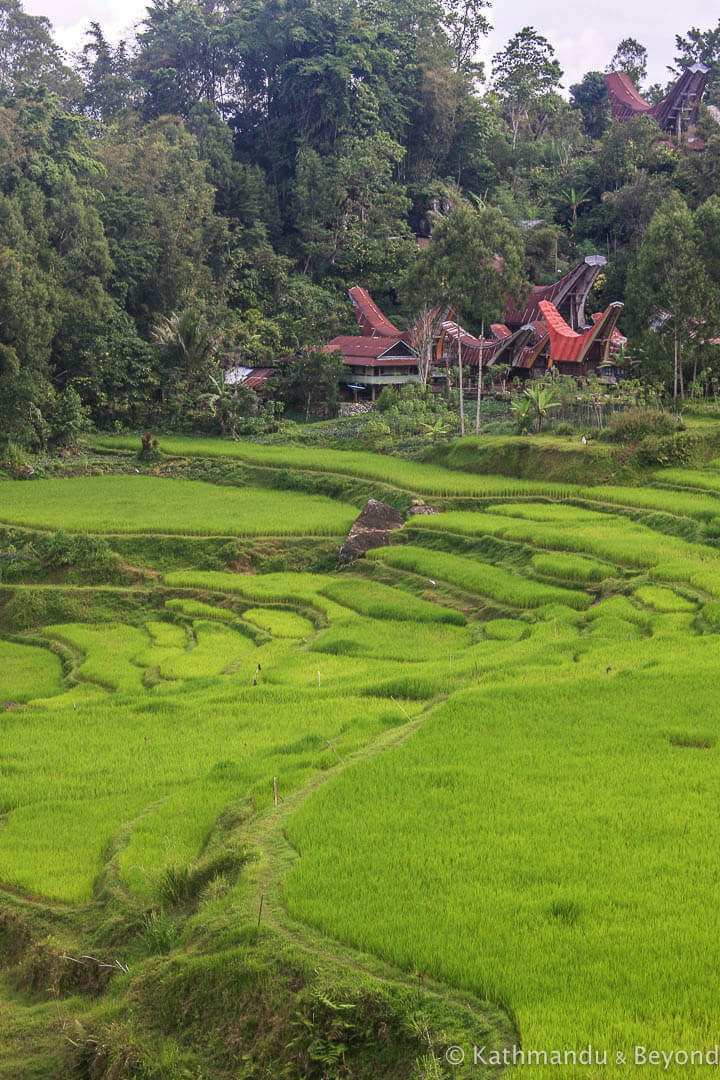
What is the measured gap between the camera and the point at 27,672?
1534 centimetres

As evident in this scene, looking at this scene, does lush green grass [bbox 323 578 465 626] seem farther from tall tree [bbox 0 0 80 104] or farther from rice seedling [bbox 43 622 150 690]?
tall tree [bbox 0 0 80 104]

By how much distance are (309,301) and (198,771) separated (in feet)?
107

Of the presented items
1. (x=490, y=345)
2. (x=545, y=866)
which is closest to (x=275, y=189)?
(x=490, y=345)

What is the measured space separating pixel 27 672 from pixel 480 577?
296 inches

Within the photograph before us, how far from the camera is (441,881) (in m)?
5.91

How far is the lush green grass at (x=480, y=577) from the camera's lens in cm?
1512

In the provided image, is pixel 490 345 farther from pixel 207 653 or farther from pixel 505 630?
pixel 207 653

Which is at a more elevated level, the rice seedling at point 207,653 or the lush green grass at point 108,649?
the rice seedling at point 207,653

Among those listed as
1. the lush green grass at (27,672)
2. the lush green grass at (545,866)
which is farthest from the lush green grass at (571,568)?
the lush green grass at (27,672)

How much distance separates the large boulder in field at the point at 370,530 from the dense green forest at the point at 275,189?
981 centimetres

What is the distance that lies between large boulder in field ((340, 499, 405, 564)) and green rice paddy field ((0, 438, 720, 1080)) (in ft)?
1.31

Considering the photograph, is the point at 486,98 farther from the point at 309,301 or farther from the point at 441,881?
the point at 441,881

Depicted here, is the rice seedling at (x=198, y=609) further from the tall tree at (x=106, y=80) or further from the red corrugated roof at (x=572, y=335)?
the tall tree at (x=106, y=80)

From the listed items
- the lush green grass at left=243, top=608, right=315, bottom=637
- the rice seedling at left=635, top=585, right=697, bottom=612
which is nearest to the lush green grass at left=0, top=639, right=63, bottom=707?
the lush green grass at left=243, top=608, right=315, bottom=637
